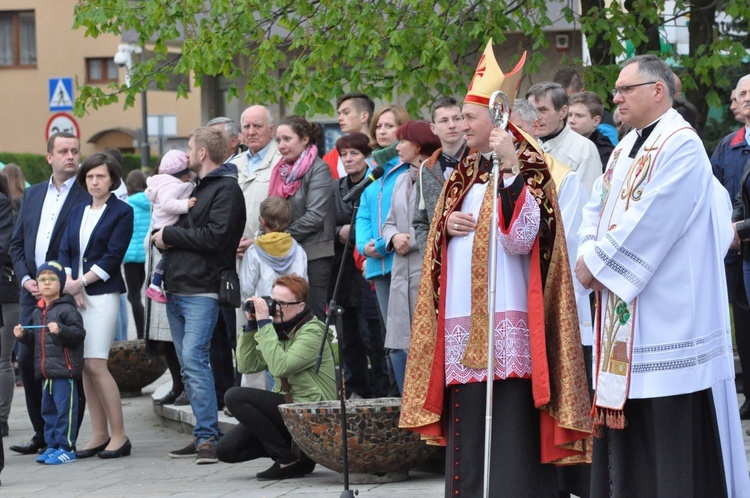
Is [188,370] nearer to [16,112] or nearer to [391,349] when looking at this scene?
[391,349]

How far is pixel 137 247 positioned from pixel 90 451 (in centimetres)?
527

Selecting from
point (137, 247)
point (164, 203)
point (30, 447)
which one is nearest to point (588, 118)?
point (164, 203)

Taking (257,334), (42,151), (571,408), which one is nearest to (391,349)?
(257,334)

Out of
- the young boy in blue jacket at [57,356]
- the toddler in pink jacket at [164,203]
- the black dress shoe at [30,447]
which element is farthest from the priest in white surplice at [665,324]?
the black dress shoe at [30,447]

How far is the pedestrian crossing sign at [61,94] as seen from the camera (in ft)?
68.1

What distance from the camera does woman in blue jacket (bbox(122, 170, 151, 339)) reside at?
14.5 m

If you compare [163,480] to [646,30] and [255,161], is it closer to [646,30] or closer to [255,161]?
[255,161]

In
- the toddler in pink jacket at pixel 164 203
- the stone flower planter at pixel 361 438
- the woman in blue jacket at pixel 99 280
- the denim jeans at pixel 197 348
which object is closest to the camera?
the stone flower planter at pixel 361 438

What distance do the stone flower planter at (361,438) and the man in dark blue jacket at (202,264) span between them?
138cm

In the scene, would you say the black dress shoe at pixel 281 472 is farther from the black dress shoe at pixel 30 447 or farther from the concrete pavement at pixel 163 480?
the black dress shoe at pixel 30 447

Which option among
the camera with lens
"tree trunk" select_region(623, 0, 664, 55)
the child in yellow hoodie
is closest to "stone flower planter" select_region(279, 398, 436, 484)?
the camera with lens

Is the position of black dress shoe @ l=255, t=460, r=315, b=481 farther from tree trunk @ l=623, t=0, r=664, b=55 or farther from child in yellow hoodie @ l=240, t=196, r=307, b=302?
tree trunk @ l=623, t=0, r=664, b=55

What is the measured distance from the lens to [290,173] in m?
9.88

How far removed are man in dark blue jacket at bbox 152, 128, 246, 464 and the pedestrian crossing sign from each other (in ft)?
39.2
